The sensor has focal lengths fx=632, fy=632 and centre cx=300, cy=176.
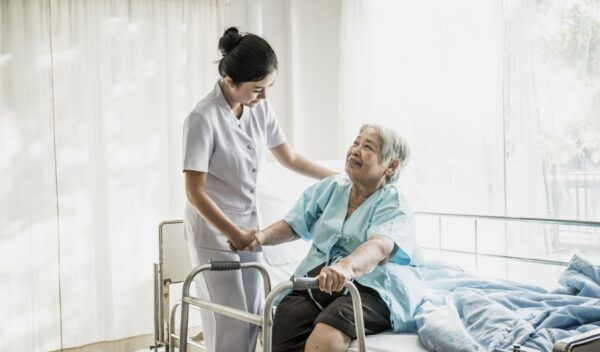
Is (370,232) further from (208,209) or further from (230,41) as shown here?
(230,41)

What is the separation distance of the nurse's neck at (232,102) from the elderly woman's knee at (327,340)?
82 cm

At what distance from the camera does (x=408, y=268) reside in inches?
84.7

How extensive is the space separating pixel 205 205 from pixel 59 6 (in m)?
1.97

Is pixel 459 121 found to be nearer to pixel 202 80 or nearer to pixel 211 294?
pixel 202 80

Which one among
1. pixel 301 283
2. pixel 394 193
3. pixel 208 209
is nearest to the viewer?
pixel 301 283

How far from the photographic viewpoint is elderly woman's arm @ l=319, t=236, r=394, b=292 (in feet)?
5.14

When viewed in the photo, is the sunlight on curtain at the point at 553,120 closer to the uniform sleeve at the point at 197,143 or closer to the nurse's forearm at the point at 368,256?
the nurse's forearm at the point at 368,256

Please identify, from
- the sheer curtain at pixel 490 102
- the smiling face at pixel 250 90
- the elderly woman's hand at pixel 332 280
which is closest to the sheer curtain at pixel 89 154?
the sheer curtain at pixel 490 102

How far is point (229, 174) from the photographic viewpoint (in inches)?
86.1

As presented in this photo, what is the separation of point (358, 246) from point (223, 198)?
50 cm

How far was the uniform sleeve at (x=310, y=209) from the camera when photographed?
7.57ft

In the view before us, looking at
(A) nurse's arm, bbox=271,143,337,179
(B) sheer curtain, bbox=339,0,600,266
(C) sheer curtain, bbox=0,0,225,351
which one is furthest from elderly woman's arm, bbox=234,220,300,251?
(C) sheer curtain, bbox=0,0,225,351

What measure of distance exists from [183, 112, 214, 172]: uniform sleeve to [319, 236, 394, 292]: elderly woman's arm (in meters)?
0.58

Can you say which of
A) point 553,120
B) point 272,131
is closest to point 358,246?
point 272,131
